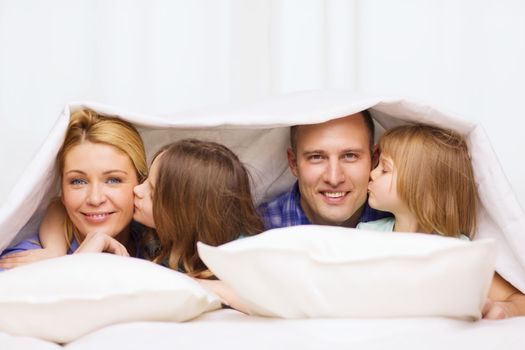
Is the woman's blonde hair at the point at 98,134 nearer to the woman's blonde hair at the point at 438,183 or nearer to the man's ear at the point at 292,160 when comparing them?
the man's ear at the point at 292,160

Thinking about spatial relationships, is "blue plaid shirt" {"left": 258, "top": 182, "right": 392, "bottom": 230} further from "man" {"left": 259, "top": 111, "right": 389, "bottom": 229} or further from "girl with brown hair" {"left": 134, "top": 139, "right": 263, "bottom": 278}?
"girl with brown hair" {"left": 134, "top": 139, "right": 263, "bottom": 278}

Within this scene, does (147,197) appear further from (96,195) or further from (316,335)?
(316,335)

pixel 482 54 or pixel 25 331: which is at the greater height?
pixel 482 54

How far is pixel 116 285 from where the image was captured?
1.11 meters

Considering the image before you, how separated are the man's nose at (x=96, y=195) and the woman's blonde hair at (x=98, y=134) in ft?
0.27

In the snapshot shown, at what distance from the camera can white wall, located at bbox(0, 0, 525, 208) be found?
2244 millimetres

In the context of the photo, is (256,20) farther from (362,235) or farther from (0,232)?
(362,235)

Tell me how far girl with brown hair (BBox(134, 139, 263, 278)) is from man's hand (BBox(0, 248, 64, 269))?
224mm

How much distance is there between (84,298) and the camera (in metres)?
1.08

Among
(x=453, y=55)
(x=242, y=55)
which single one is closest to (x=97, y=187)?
(x=242, y=55)

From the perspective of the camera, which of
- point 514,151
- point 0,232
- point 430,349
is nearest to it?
point 430,349

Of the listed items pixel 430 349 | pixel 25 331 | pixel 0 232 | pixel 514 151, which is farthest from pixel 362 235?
pixel 514 151

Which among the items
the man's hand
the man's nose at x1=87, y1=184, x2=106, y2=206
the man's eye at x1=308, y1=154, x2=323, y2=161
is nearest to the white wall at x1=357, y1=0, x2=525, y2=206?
the man's eye at x1=308, y1=154, x2=323, y2=161

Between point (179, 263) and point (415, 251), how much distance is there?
2.24 ft
